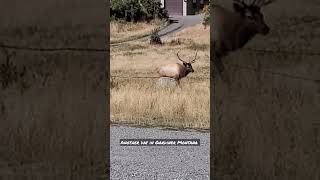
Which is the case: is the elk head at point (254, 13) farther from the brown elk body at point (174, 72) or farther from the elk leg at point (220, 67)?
the brown elk body at point (174, 72)

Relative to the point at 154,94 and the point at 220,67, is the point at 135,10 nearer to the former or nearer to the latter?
the point at 154,94

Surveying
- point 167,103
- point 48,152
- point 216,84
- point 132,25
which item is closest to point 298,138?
point 216,84

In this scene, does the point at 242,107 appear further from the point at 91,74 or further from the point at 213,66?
the point at 91,74

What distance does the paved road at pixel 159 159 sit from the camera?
6.93 metres

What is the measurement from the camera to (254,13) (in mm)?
3025

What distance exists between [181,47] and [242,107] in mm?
21219

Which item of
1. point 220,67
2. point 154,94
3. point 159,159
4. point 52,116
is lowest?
point 159,159

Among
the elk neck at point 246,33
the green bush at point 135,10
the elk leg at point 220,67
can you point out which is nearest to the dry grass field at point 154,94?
the elk leg at point 220,67

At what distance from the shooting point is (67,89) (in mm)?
2971

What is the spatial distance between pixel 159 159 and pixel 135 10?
26.3 metres

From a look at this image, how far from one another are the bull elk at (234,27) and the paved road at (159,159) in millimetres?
3764

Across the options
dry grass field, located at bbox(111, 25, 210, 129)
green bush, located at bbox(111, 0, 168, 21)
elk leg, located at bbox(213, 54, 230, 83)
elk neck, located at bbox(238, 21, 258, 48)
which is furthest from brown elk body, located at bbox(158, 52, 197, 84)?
green bush, located at bbox(111, 0, 168, 21)

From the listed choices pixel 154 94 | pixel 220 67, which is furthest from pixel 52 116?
pixel 154 94

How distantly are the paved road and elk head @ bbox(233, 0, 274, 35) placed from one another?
155 inches
